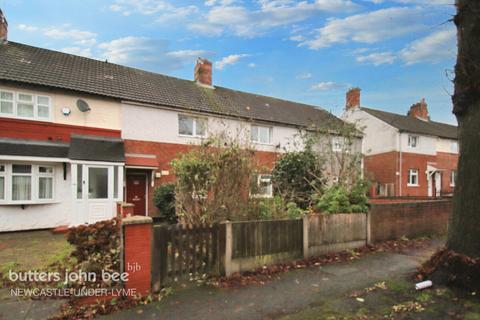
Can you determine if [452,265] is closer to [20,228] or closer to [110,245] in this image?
[110,245]

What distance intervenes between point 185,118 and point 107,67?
506 cm

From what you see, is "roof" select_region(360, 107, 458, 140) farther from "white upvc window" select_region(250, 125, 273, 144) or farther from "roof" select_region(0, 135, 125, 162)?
"roof" select_region(0, 135, 125, 162)

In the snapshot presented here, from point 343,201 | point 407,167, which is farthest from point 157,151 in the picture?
point 407,167

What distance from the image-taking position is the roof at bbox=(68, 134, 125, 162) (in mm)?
11547

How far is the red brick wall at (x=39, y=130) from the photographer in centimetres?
1088

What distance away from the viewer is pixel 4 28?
1355 cm

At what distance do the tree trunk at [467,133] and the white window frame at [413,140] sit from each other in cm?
2239

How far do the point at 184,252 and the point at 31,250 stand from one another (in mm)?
5553

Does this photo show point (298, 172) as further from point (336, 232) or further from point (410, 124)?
point (410, 124)

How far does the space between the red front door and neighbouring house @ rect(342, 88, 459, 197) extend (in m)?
16.3

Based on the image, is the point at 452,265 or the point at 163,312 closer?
the point at 163,312

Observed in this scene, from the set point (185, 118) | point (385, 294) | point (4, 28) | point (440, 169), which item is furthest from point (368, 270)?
point (440, 169)

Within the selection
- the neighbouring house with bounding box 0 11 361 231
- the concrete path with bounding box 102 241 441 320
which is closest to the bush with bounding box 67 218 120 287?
the concrete path with bounding box 102 241 441 320

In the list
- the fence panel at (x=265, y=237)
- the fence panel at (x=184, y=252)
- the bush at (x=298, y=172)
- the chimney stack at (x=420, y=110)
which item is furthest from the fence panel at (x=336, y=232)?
the chimney stack at (x=420, y=110)
